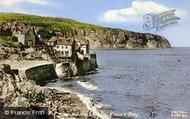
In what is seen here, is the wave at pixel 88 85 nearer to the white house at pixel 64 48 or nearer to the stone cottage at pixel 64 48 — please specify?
the stone cottage at pixel 64 48

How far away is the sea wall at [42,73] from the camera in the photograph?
80.0m

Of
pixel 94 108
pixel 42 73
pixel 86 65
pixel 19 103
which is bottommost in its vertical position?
pixel 94 108

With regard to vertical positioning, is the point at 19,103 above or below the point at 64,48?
below

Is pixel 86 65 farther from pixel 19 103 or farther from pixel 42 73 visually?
pixel 19 103

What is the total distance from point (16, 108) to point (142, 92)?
161ft

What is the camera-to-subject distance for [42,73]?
87750 mm

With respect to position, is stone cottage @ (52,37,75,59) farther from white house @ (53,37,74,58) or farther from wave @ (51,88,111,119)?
wave @ (51,88,111,119)

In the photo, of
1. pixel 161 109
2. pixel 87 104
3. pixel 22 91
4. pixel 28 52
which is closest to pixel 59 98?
pixel 87 104

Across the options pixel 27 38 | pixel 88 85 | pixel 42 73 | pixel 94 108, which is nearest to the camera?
pixel 94 108

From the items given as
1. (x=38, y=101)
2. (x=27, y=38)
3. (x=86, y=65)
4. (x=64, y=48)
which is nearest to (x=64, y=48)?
(x=64, y=48)

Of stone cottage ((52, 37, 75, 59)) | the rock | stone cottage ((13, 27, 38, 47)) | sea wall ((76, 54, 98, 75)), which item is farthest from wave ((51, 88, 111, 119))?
stone cottage ((13, 27, 38, 47))

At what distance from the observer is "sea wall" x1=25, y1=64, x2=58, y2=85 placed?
80006 mm

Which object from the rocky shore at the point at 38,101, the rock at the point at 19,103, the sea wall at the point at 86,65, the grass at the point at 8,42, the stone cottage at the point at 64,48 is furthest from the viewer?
the stone cottage at the point at 64,48

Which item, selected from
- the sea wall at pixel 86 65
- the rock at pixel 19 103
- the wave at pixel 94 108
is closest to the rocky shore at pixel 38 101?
the rock at pixel 19 103
